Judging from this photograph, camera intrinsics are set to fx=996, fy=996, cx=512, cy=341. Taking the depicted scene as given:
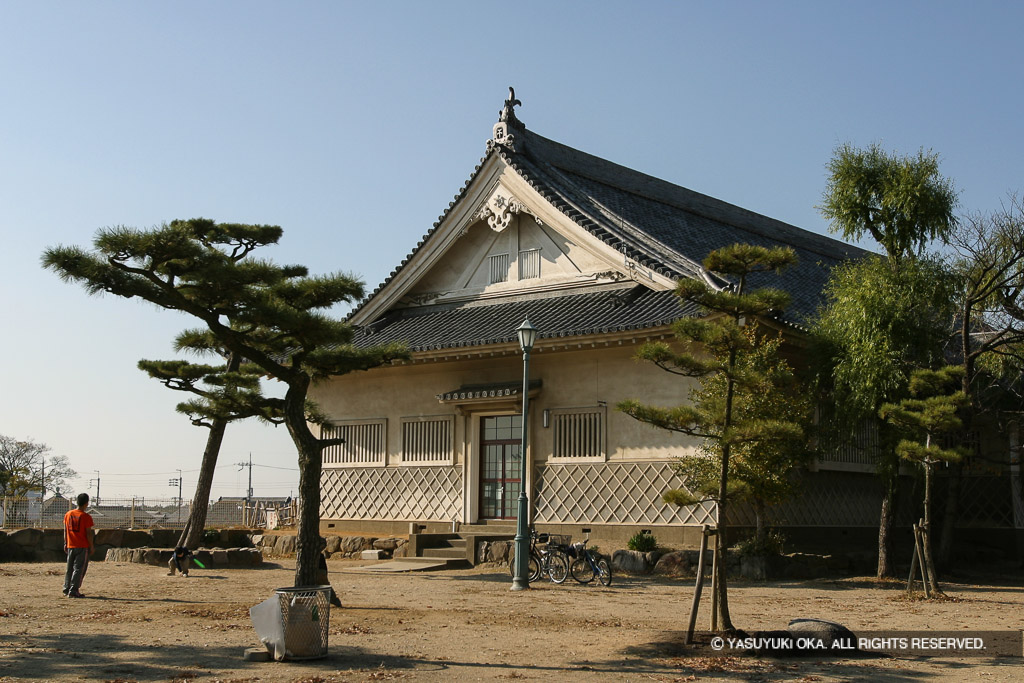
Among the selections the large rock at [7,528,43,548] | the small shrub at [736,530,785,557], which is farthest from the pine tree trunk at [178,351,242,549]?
the small shrub at [736,530,785,557]

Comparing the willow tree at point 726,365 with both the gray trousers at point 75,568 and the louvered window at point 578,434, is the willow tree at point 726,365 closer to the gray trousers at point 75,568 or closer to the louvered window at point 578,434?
the gray trousers at point 75,568

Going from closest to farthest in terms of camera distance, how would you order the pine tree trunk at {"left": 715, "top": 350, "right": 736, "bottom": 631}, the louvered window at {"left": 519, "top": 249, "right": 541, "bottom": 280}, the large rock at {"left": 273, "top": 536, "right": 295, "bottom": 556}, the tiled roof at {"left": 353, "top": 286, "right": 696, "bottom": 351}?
the pine tree trunk at {"left": 715, "top": 350, "right": 736, "bottom": 631} → the tiled roof at {"left": 353, "top": 286, "right": 696, "bottom": 351} → the louvered window at {"left": 519, "top": 249, "right": 541, "bottom": 280} → the large rock at {"left": 273, "top": 536, "right": 295, "bottom": 556}

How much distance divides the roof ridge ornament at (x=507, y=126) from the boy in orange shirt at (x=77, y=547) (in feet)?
41.1

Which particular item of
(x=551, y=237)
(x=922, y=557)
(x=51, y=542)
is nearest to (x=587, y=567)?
(x=922, y=557)

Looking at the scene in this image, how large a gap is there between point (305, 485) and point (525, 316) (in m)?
9.51

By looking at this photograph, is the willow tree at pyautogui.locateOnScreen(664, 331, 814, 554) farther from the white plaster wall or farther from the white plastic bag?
the white plaster wall

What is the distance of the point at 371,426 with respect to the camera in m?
23.8

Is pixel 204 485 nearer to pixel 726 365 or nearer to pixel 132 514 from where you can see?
pixel 132 514

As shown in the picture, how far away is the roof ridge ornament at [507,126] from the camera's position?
23.3m

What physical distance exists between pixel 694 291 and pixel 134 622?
290 inches

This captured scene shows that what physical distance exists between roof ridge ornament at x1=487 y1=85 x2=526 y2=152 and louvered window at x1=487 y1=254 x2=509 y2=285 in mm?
2499

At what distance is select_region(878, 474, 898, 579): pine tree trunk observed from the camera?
17.5m

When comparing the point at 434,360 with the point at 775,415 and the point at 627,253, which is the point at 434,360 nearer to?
the point at 627,253

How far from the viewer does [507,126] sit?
2362 centimetres
